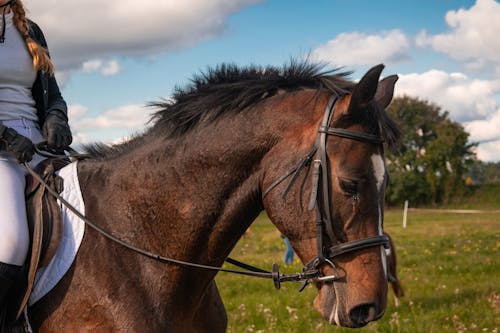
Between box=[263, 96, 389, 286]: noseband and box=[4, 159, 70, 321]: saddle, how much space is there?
1317 millimetres

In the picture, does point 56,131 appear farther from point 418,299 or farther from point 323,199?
point 418,299

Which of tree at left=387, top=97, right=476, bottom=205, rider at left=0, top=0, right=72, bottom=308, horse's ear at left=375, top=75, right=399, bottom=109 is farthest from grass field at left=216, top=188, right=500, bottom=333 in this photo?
tree at left=387, top=97, right=476, bottom=205

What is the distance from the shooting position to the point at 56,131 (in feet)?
12.2

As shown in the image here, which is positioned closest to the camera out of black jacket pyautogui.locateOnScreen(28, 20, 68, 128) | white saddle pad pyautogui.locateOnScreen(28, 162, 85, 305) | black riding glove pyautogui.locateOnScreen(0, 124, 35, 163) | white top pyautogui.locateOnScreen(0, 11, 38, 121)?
white saddle pad pyautogui.locateOnScreen(28, 162, 85, 305)

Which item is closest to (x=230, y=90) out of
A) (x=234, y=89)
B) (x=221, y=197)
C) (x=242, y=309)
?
(x=234, y=89)

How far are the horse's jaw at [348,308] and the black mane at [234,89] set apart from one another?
1127mm

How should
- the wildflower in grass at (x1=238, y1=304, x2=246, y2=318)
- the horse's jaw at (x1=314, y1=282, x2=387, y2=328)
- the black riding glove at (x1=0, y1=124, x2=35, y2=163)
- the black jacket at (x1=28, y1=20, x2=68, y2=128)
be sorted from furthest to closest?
the wildflower in grass at (x1=238, y1=304, x2=246, y2=318) → the black jacket at (x1=28, y1=20, x2=68, y2=128) → the black riding glove at (x1=0, y1=124, x2=35, y2=163) → the horse's jaw at (x1=314, y1=282, x2=387, y2=328)

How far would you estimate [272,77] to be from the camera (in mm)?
3500

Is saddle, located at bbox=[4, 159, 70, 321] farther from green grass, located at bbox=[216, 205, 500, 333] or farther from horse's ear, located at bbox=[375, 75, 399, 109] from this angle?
green grass, located at bbox=[216, 205, 500, 333]

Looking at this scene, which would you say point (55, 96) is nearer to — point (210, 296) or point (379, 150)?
point (210, 296)

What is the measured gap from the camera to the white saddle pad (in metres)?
3.23

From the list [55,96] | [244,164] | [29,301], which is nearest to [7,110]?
[55,96]

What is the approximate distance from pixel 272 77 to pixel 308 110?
1.30ft

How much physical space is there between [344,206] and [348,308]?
52 centimetres
